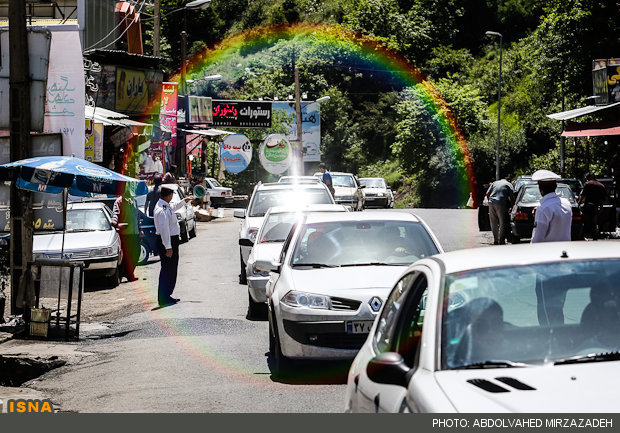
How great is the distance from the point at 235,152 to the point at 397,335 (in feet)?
139

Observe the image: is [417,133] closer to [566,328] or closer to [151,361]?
[151,361]

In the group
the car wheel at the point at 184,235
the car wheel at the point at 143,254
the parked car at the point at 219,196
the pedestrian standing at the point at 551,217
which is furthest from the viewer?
the parked car at the point at 219,196

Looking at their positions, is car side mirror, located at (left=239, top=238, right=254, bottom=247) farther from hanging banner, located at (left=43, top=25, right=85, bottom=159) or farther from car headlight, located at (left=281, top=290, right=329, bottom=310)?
car headlight, located at (left=281, top=290, right=329, bottom=310)

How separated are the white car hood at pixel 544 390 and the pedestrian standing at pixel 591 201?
1958cm

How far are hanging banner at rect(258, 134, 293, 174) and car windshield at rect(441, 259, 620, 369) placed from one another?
4657 centimetres

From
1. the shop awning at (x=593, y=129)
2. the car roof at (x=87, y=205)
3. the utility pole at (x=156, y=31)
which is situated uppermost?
the utility pole at (x=156, y=31)

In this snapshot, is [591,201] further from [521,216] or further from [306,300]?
[306,300]

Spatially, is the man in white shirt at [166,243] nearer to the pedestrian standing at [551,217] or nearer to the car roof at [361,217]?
the car roof at [361,217]

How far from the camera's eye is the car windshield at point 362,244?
33.5 ft

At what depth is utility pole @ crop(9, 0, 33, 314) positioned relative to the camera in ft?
45.5

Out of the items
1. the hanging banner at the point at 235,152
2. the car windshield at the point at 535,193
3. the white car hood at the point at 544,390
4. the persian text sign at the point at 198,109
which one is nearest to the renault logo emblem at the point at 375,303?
the white car hood at the point at 544,390

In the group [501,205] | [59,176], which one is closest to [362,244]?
[59,176]

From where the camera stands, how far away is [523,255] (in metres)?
4.98
